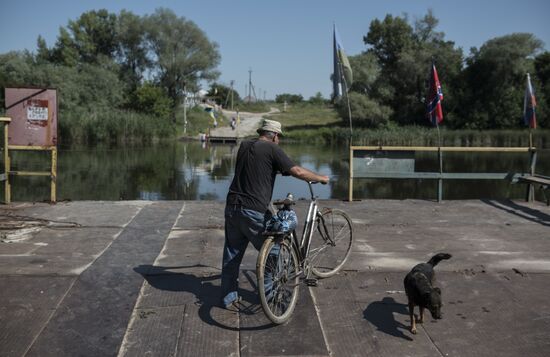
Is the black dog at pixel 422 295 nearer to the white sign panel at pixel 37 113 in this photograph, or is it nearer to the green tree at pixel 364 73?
the white sign panel at pixel 37 113

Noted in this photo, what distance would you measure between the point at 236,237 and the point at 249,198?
1.23ft

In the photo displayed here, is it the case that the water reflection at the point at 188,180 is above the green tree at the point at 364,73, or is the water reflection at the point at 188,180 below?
below

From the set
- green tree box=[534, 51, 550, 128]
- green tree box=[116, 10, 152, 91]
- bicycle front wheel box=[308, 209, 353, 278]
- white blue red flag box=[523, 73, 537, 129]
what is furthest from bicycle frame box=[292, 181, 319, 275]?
green tree box=[116, 10, 152, 91]

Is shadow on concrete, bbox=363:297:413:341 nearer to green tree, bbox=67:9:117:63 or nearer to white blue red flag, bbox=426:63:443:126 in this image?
white blue red flag, bbox=426:63:443:126

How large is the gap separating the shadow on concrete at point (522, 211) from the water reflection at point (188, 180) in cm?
601

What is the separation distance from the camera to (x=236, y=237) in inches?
189

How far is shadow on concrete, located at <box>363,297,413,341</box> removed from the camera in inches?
177

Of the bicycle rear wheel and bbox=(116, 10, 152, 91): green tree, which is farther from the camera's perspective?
bbox=(116, 10, 152, 91): green tree

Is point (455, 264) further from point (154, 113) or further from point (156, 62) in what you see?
point (156, 62)

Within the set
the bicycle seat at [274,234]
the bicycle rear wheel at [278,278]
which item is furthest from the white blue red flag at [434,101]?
the bicycle seat at [274,234]

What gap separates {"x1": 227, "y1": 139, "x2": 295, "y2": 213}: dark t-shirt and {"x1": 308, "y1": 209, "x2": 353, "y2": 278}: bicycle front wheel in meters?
1.09

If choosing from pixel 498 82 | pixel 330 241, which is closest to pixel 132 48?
pixel 498 82

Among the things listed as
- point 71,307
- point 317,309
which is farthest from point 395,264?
point 71,307

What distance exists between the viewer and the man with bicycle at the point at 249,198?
4688 mm
